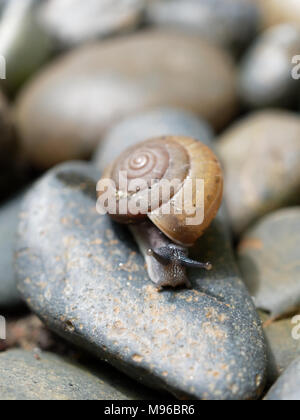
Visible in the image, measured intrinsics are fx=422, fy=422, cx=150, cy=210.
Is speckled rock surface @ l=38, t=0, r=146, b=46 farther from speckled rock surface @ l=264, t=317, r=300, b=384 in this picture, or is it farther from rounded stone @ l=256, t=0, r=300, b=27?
speckled rock surface @ l=264, t=317, r=300, b=384

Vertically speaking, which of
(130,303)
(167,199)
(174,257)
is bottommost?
(130,303)

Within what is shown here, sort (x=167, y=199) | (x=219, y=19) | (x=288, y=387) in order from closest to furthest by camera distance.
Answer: (x=288, y=387), (x=167, y=199), (x=219, y=19)

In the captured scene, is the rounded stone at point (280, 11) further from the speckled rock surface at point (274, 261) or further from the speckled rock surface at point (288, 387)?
the speckled rock surface at point (288, 387)

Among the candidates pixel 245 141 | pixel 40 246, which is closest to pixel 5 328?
pixel 40 246

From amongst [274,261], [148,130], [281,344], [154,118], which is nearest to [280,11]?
[154,118]

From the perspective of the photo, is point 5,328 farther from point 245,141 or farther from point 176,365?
point 245,141

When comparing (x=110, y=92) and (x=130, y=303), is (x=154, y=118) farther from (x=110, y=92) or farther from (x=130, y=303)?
(x=130, y=303)

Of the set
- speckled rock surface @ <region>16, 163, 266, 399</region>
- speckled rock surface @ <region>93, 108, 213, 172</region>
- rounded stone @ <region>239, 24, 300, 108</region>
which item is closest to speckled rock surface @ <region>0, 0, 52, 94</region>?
speckled rock surface @ <region>93, 108, 213, 172</region>
